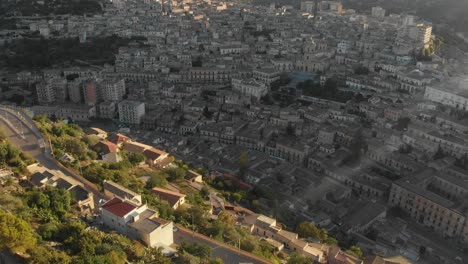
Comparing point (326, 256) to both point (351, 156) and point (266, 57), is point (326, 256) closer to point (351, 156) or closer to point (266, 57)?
point (351, 156)

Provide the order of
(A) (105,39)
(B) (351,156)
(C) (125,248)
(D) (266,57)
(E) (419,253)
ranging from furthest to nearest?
(A) (105,39), (D) (266,57), (B) (351,156), (E) (419,253), (C) (125,248)

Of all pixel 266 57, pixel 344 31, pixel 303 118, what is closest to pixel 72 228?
pixel 303 118

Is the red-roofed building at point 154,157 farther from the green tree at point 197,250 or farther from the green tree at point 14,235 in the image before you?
the green tree at point 14,235

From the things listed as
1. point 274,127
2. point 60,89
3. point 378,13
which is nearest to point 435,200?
point 274,127

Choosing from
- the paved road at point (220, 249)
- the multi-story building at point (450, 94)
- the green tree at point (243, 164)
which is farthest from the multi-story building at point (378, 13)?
the paved road at point (220, 249)

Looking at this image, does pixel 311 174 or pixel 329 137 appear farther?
pixel 329 137

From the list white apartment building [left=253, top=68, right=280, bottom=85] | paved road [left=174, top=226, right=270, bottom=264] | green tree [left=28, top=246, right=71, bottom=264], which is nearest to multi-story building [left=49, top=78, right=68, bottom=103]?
white apartment building [left=253, top=68, right=280, bottom=85]

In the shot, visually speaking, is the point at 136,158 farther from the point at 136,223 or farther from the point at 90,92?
the point at 90,92

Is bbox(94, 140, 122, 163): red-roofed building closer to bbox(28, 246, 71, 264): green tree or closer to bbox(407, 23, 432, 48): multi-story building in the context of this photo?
bbox(28, 246, 71, 264): green tree
